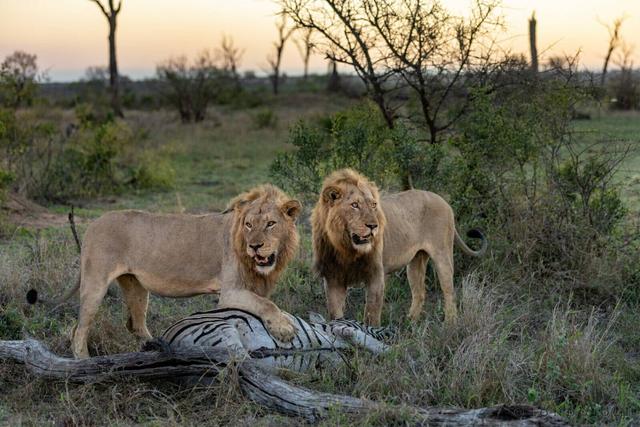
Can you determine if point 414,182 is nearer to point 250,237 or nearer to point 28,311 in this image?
point 250,237

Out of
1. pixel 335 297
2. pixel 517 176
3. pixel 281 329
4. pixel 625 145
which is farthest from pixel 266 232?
pixel 625 145

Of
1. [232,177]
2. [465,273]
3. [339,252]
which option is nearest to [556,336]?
[339,252]

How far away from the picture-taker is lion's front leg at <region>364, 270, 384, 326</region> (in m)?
5.50

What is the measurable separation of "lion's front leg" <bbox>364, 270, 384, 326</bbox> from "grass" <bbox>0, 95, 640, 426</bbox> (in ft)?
0.81

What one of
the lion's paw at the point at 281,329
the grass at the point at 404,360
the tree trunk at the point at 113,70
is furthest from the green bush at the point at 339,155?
the tree trunk at the point at 113,70

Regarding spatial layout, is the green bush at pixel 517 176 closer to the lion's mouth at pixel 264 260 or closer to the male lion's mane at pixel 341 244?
the male lion's mane at pixel 341 244

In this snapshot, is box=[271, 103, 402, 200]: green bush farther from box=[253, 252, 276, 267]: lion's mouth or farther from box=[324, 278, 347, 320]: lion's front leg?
box=[253, 252, 276, 267]: lion's mouth

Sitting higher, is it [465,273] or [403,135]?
[403,135]

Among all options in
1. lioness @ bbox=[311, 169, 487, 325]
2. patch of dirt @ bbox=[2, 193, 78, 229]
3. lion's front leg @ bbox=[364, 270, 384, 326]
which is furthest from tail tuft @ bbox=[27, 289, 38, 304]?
patch of dirt @ bbox=[2, 193, 78, 229]

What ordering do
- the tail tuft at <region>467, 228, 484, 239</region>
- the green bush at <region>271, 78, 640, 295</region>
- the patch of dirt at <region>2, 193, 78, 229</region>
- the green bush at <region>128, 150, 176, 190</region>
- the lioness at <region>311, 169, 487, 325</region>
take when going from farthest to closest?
the green bush at <region>128, 150, 176, 190</region>
the patch of dirt at <region>2, 193, 78, 229</region>
the green bush at <region>271, 78, 640, 295</region>
the tail tuft at <region>467, 228, 484, 239</region>
the lioness at <region>311, 169, 487, 325</region>

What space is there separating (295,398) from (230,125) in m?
20.5

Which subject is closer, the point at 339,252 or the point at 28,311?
the point at 339,252

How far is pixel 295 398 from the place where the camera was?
3996 millimetres

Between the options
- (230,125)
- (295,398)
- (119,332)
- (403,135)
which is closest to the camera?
(295,398)
